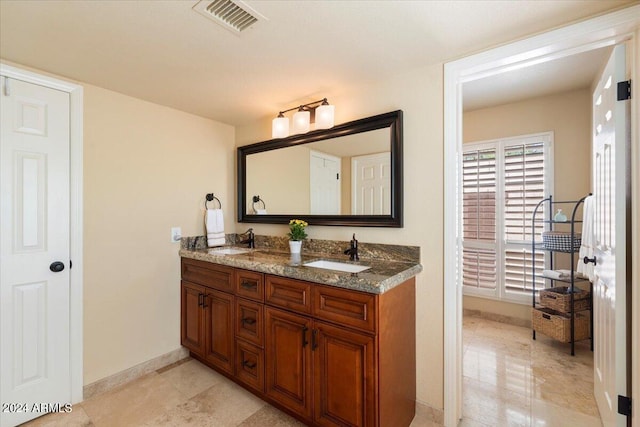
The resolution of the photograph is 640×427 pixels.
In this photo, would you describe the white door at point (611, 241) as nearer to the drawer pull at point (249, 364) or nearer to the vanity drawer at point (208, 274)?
the drawer pull at point (249, 364)

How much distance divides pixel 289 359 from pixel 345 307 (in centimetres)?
56

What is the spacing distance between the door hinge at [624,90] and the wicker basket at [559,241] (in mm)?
1656

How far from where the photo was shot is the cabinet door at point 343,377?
1.49 m

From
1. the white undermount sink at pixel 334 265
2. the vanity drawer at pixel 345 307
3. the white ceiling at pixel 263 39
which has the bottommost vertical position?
the vanity drawer at pixel 345 307

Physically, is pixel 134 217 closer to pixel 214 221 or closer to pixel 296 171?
pixel 214 221

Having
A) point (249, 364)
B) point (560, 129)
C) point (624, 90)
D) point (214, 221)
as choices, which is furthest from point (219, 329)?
point (560, 129)

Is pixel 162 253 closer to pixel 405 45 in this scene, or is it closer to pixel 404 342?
pixel 404 342

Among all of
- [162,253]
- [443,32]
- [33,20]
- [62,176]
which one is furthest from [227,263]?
[443,32]

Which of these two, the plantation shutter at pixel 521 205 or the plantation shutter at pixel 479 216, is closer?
the plantation shutter at pixel 521 205

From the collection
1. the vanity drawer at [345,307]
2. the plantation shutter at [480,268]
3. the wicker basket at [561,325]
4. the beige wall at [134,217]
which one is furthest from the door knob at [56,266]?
the wicker basket at [561,325]

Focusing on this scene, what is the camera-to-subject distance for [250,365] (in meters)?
2.06

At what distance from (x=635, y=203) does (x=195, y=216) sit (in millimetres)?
3039

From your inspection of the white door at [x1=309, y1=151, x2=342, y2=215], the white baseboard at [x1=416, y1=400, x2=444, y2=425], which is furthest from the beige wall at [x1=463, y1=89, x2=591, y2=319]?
the white door at [x1=309, y1=151, x2=342, y2=215]

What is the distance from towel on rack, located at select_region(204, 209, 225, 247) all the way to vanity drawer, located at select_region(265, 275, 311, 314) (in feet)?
3.73
